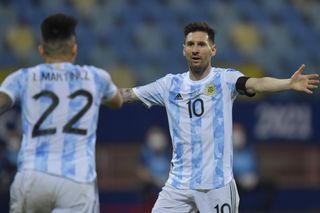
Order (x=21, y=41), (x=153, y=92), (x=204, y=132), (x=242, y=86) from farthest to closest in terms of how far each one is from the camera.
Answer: (x=21, y=41) → (x=153, y=92) → (x=204, y=132) → (x=242, y=86)

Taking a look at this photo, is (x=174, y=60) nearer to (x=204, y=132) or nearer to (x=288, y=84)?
(x=204, y=132)

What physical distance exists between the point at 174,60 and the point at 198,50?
744cm

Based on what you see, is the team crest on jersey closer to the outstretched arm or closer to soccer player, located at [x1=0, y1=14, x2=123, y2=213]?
the outstretched arm

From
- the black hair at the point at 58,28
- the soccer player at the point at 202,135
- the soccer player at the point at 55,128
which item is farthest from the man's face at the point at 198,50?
the black hair at the point at 58,28

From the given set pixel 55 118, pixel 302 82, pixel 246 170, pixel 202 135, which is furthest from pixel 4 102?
pixel 246 170

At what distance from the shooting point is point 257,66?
14344mm

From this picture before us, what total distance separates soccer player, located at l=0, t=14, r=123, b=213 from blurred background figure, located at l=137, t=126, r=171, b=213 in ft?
22.7

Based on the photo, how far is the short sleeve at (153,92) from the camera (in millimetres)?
7117

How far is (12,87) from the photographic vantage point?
558cm

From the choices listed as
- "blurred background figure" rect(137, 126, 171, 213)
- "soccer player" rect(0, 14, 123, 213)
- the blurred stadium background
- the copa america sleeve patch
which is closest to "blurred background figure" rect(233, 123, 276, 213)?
the blurred stadium background

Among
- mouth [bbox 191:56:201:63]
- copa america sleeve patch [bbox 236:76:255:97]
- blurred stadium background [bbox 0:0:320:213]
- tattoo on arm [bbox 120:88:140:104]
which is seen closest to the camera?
copa america sleeve patch [bbox 236:76:255:97]

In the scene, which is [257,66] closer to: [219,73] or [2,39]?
[2,39]

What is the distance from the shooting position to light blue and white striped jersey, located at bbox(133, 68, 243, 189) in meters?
6.75

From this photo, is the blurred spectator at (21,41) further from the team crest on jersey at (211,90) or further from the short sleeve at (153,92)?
the team crest on jersey at (211,90)
